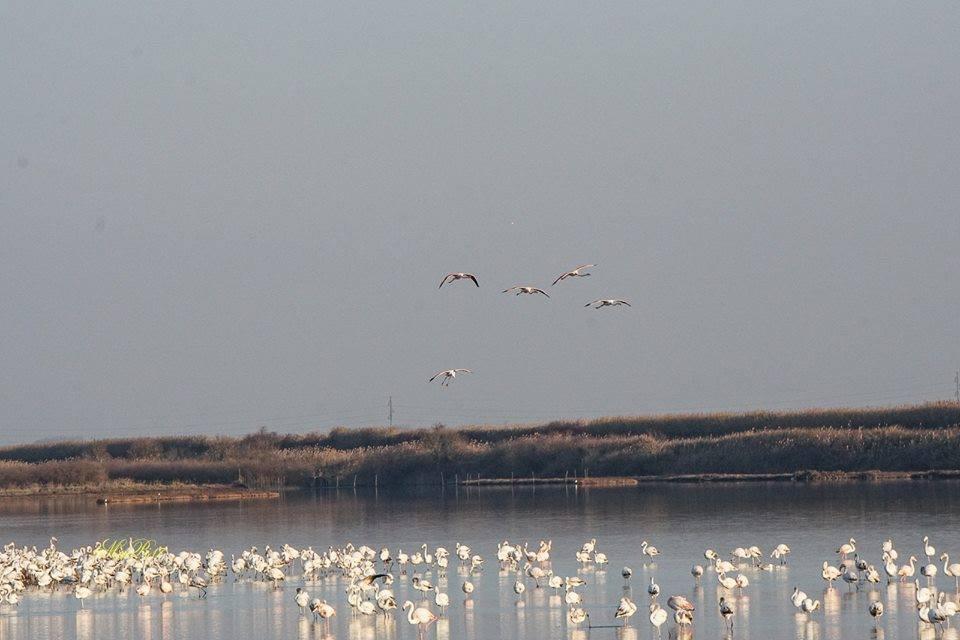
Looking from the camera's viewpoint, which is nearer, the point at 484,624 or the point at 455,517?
the point at 484,624

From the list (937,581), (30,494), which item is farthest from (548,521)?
(30,494)

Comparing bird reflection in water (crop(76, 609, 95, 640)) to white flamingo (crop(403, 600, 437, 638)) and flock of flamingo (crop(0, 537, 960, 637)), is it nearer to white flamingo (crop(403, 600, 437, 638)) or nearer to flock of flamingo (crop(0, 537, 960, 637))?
flock of flamingo (crop(0, 537, 960, 637))

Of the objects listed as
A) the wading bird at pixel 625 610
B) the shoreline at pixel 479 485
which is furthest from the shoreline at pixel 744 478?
the wading bird at pixel 625 610

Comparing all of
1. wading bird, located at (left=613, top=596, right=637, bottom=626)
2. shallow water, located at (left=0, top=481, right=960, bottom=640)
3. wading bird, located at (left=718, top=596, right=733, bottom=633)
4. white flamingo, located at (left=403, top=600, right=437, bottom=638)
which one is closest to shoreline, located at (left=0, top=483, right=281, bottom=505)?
shallow water, located at (left=0, top=481, right=960, bottom=640)

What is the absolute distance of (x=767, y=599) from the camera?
64.1ft

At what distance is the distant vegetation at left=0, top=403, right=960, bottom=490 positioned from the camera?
5450 centimetres

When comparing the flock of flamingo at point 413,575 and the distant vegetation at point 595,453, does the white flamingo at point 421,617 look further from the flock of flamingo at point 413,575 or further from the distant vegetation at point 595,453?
the distant vegetation at point 595,453

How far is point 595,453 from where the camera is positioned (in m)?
59.7

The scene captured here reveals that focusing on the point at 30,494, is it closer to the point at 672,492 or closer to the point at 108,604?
the point at 672,492

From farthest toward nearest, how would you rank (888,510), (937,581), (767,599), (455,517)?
(455,517)
(888,510)
(937,581)
(767,599)

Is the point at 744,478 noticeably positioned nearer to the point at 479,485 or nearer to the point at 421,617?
the point at 479,485

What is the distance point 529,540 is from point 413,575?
6451mm

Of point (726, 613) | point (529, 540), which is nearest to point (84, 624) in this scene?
point (726, 613)

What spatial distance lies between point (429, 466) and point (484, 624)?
43044 millimetres
